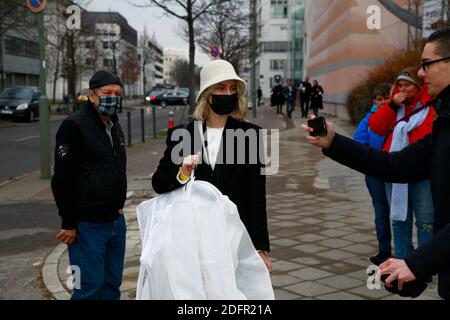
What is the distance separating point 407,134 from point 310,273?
1563 mm

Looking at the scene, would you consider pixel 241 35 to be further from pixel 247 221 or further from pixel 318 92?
pixel 247 221

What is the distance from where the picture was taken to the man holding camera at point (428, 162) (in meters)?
2.08

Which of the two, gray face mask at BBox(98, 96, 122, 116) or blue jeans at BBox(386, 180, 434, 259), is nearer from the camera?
gray face mask at BBox(98, 96, 122, 116)

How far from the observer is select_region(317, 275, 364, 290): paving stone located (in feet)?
16.1

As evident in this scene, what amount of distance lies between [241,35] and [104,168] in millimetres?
32337

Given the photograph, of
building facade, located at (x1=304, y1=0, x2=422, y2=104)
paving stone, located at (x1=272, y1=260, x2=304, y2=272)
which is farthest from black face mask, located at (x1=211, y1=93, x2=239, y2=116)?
building facade, located at (x1=304, y1=0, x2=422, y2=104)

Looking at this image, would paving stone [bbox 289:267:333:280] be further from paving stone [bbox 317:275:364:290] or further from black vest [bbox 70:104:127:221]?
black vest [bbox 70:104:127:221]

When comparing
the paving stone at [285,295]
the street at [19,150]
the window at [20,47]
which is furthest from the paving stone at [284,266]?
the window at [20,47]

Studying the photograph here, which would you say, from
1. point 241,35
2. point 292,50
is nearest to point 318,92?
point 241,35

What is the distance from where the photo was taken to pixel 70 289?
4840mm

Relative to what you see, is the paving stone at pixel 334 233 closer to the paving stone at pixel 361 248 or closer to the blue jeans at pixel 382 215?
the paving stone at pixel 361 248

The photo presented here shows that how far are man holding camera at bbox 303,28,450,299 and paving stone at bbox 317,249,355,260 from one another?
3.08 meters
